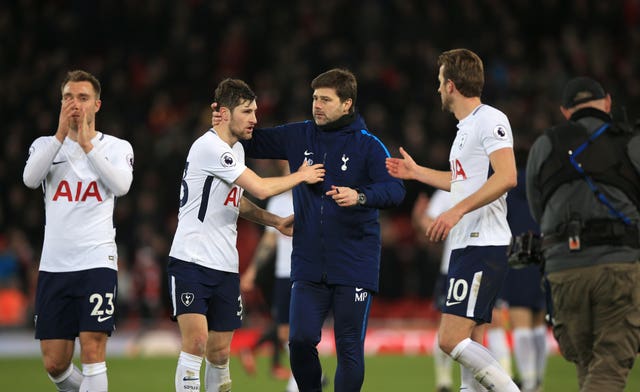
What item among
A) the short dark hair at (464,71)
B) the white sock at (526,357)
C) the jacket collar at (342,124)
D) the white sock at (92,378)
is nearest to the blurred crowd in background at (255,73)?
the white sock at (526,357)

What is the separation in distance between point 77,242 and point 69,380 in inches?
41.8

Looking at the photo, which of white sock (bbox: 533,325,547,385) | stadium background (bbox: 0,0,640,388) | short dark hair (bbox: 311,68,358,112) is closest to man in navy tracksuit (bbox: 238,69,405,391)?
short dark hair (bbox: 311,68,358,112)

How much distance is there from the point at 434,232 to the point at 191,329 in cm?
198

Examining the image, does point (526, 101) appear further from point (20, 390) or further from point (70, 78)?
point (70, 78)

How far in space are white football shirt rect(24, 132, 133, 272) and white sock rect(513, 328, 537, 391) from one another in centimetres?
461

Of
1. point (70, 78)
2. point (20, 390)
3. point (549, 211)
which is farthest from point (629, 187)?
point (20, 390)

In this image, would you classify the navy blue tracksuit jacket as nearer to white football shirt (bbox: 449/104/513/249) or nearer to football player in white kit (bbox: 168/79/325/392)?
football player in white kit (bbox: 168/79/325/392)

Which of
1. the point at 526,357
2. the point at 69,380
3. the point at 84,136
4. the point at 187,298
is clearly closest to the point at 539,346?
the point at 526,357

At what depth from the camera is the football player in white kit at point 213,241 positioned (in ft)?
24.6

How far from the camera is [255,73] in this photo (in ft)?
69.0

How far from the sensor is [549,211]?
6516 mm

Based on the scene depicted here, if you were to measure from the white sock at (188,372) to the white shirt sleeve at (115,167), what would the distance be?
133 centimetres

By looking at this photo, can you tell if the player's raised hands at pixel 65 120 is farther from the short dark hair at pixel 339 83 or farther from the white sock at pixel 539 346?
the white sock at pixel 539 346

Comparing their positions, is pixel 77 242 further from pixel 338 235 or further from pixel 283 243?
pixel 283 243
